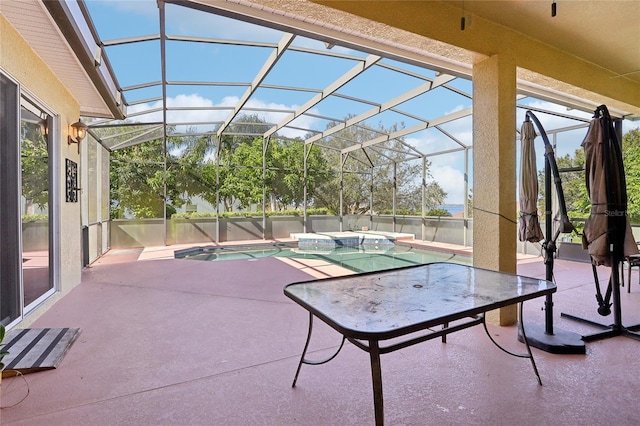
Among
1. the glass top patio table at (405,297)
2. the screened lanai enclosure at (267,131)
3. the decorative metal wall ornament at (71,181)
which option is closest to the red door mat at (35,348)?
the glass top patio table at (405,297)

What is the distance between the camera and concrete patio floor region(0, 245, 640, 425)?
186 cm

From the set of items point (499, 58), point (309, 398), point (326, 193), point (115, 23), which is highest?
point (115, 23)

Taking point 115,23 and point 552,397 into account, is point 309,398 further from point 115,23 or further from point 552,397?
point 115,23

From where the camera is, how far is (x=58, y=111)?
432cm

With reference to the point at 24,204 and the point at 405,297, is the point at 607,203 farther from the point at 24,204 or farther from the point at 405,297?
the point at 24,204

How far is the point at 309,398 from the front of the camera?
Answer: 2.03m

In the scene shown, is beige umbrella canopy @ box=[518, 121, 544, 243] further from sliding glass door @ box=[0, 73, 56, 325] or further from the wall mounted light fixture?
the wall mounted light fixture

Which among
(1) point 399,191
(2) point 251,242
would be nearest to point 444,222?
(1) point 399,191

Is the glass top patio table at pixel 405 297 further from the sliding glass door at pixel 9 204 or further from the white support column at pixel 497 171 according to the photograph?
the sliding glass door at pixel 9 204

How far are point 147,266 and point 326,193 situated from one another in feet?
25.4

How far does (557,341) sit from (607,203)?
3.95 ft

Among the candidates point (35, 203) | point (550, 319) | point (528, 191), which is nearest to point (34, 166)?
point (35, 203)

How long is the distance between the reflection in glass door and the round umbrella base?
4.65m

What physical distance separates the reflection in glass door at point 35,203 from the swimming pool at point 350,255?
5082mm
